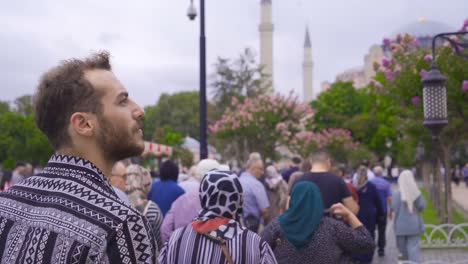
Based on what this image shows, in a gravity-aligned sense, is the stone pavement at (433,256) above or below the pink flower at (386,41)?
below

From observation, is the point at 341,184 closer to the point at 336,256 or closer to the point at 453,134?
the point at 336,256

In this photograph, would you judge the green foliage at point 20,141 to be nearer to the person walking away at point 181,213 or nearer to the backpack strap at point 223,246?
the person walking away at point 181,213

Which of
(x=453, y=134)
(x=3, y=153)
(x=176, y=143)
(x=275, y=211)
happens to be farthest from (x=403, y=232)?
(x=3, y=153)

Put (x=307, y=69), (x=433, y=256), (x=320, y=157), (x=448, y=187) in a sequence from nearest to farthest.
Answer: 1. (x=320, y=157)
2. (x=433, y=256)
3. (x=448, y=187)
4. (x=307, y=69)

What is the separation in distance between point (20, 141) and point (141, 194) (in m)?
61.2

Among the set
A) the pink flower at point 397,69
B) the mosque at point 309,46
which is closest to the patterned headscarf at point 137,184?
the pink flower at point 397,69

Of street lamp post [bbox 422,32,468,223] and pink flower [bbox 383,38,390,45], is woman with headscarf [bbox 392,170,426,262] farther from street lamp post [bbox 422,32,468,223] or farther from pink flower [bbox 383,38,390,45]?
pink flower [bbox 383,38,390,45]

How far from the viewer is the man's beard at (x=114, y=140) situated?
2414 millimetres

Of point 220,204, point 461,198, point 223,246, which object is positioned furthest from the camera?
point 461,198

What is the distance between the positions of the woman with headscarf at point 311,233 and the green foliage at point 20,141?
195ft

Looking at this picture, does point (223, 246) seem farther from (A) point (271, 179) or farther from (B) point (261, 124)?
(B) point (261, 124)

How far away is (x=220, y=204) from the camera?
15.5 feet

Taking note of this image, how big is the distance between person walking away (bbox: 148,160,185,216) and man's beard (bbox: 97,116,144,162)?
742 centimetres

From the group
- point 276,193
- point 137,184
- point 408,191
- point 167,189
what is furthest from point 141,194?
point 276,193
